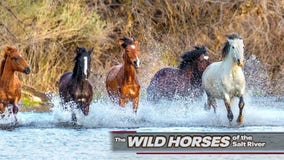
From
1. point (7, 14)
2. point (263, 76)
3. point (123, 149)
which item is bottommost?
point (123, 149)

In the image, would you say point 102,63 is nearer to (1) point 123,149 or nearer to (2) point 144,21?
(2) point 144,21

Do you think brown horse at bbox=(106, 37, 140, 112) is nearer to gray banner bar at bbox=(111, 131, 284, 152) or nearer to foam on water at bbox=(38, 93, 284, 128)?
foam on water at bbox=(38, 93, 284, 128)

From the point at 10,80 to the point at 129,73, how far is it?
0.82m

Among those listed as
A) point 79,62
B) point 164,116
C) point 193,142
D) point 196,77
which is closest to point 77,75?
point 79,62

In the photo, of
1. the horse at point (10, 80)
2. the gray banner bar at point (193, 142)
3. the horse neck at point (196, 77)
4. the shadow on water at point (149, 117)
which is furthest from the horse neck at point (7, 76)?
the horse neck at point (196, 77)

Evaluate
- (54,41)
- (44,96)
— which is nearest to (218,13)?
(54,41)

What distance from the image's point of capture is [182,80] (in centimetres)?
627

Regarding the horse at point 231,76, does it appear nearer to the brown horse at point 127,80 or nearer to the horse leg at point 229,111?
the horse leg at point 229,111

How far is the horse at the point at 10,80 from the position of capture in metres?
5.03

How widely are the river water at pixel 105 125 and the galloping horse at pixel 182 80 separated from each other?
135 mm

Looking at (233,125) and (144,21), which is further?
Result: (144,21)

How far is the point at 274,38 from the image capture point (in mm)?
9516

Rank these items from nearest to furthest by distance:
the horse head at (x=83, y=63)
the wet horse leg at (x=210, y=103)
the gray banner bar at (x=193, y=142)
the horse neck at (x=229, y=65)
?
1. the gray banner bar at (x=193, y=142)
2. the horse head at (x=83, y=63)
3. the horse neck at (x=229, y=65)
4. the wet horse leg at (x=210, y=103)

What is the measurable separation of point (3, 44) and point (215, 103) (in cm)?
342
